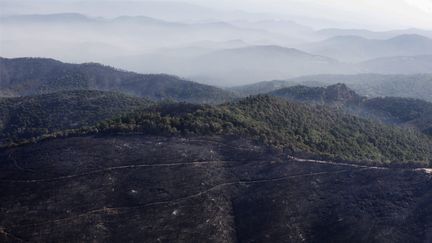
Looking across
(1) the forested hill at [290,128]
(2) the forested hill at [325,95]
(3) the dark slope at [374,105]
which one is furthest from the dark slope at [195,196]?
(2) the forested hill at [325,95]

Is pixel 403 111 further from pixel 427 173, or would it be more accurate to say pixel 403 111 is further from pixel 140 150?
pixel 140 150

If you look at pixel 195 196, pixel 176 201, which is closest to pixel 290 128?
pixel 195 196

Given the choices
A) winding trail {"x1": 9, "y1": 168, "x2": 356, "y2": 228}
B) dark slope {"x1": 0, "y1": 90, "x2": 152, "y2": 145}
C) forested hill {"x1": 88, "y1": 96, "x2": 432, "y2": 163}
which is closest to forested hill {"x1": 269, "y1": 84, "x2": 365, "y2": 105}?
forested hill {"x1": 88, "y1": 96, "x2": 432, "y2": 163}

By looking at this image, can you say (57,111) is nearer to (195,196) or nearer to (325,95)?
(195,196)

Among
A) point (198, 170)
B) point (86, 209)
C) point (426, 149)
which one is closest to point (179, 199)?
point (198, 170)

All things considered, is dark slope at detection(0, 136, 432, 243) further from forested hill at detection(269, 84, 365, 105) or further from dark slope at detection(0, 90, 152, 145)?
forested hill at detection(269, 84, 365, 105)

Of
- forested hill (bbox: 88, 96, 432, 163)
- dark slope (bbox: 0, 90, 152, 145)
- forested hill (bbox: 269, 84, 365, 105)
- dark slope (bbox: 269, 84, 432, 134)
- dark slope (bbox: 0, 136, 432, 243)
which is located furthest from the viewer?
forested hill (bbox: 269, 84, 365, 105)

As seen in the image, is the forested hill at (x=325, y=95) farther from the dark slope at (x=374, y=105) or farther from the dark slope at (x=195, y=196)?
the dark slope at (x=195, y=196)
